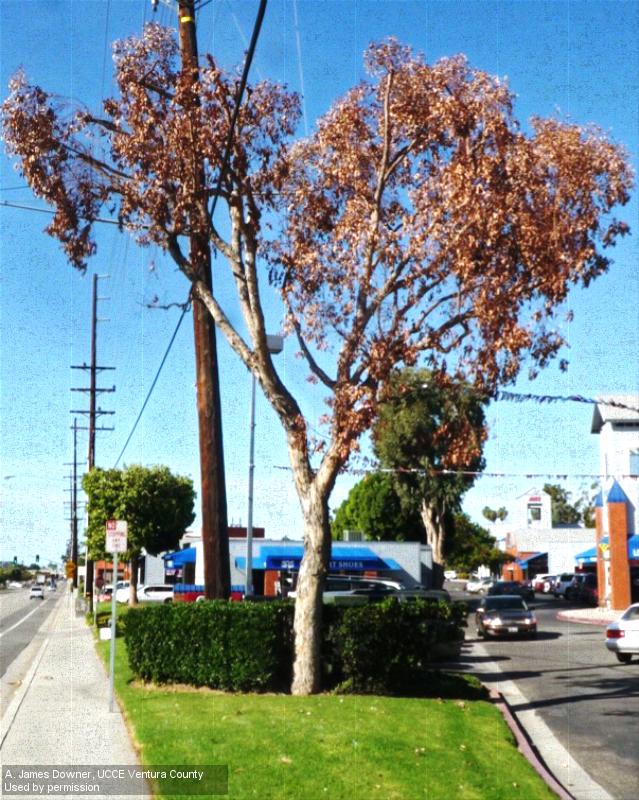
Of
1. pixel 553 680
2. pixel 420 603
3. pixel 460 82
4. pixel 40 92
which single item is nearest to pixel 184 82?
pixel 40 92

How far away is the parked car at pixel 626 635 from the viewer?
2325cm

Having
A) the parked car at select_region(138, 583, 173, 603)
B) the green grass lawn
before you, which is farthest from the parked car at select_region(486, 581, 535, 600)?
the green grass lawn

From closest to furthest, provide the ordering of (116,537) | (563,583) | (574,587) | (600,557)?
1. (116,537)
2. (600,557)
3. (574,587)
4. (563,583)

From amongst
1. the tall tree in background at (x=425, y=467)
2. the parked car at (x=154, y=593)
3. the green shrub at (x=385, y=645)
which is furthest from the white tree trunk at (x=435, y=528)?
the green shrub at (x=385, y=645)

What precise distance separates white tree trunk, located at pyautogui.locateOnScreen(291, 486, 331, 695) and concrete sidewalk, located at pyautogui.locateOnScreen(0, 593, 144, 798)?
2851 millimetres

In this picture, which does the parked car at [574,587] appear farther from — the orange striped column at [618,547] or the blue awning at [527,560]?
the blue awning at [527,560]

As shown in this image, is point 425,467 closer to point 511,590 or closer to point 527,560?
point 511,590

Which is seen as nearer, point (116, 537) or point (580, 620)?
point (116, 537)

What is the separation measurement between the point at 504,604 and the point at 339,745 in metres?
22.6

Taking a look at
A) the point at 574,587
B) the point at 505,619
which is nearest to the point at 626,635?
the point at 505,619

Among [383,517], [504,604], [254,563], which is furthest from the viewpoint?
[383,517]

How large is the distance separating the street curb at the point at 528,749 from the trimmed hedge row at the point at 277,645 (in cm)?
150

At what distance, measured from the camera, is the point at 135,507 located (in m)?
44.8

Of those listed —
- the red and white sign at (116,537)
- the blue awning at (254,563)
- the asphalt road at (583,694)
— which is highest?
the red and white sign at (116,537)
